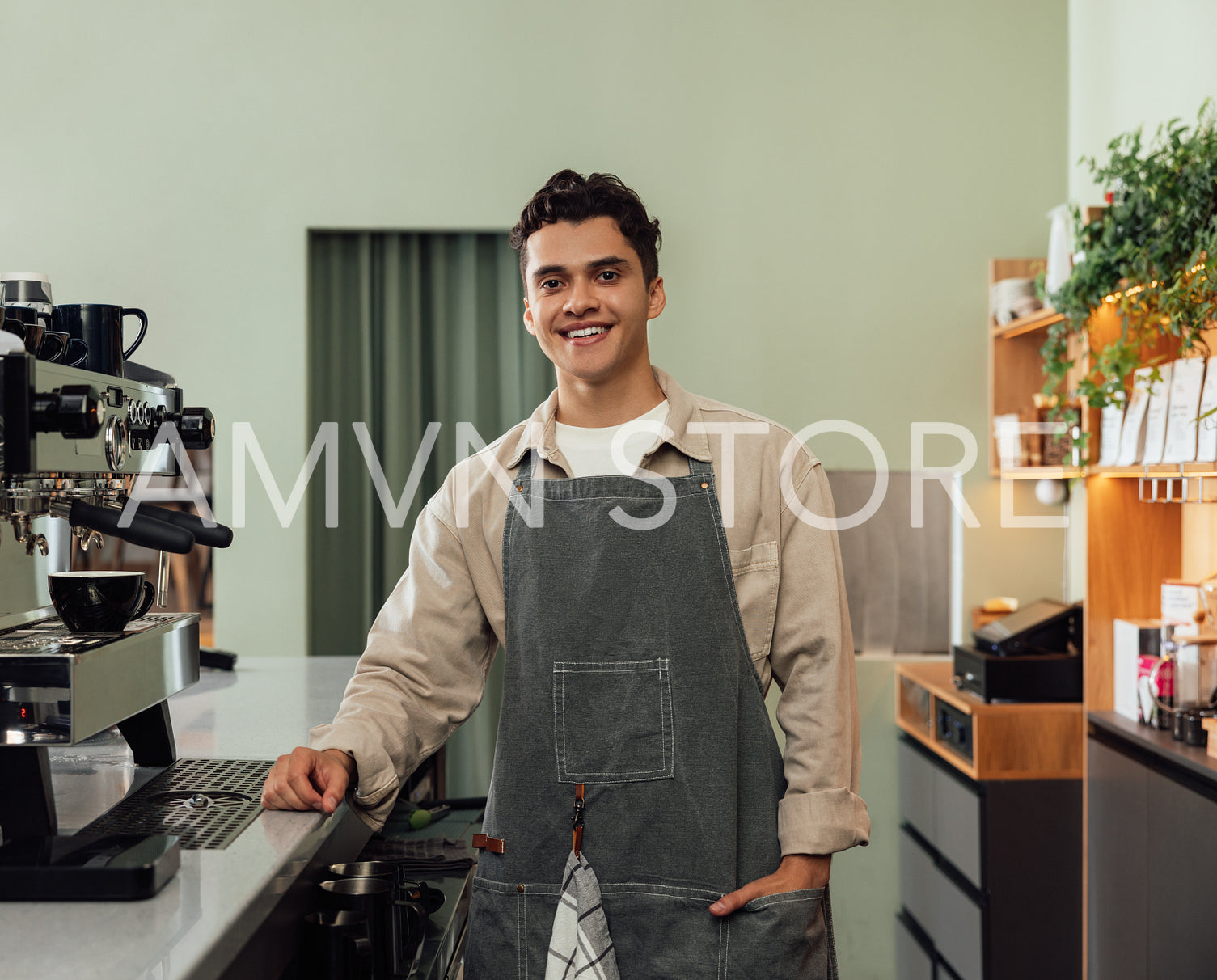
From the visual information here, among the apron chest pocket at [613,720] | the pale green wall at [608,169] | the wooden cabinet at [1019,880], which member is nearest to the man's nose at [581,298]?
the apron chest pocket at [613,720]

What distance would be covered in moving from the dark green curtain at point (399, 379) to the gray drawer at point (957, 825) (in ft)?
4.33

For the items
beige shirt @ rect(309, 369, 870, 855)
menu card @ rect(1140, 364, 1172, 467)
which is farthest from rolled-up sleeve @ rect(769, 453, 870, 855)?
menu card @ rect(1140, 364, 1172, 467)

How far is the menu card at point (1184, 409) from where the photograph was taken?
213 centimetres

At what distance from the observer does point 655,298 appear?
1611mm

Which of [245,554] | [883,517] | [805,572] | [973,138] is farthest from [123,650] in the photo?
[973,138]

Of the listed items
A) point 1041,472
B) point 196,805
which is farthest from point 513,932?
point 1041,472

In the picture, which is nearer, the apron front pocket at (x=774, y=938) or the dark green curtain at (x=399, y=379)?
the apron front pocket at (x=774, y=938)

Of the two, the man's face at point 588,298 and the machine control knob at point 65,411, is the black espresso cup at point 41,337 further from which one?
the man's face at point 588,298

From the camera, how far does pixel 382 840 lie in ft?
5.71

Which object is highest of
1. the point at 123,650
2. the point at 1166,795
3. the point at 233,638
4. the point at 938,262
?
the point at 938,262

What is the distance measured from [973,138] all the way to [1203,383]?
4.20ft

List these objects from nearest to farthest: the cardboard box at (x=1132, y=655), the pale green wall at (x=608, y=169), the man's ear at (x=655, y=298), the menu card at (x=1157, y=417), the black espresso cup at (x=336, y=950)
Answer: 1. the black espresso cup at (x=336, y=950)
2. the man's ear at (x=655, y=298)
3. the menu card at (x=1157, y=417)
4. the cardboard box at (x=1132, y=655)
5. the pale green wall at (x=608, y=169)

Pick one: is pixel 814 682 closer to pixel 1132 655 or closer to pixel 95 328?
pixel 95 328

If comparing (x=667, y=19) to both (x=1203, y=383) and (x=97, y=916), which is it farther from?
(x=97, y=916)
